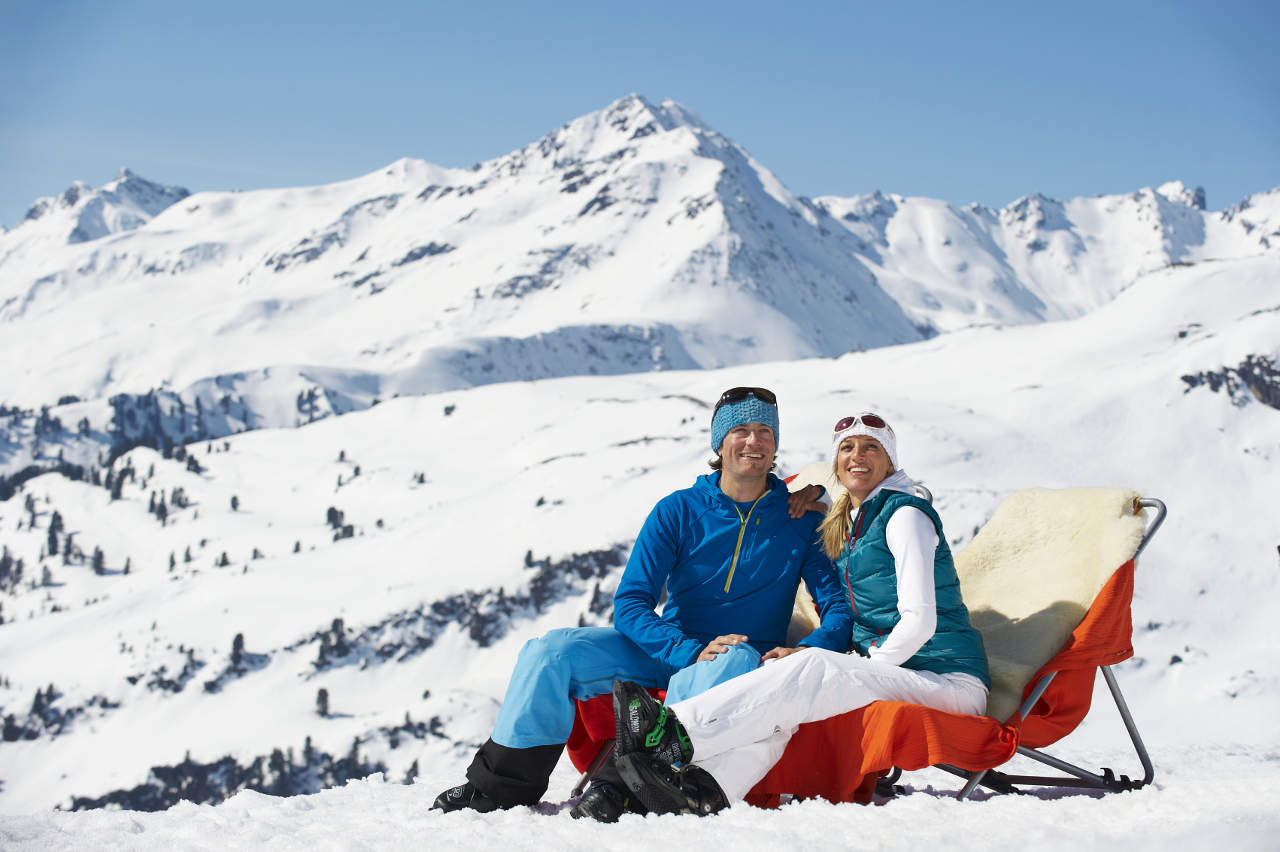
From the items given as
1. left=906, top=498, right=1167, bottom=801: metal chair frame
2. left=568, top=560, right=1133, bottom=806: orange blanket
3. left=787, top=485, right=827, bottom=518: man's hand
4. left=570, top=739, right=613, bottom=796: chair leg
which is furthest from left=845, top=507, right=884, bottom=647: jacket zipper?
left=570, top=739, right=613, bottom=796: chair leg

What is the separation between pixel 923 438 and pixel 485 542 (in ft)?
239

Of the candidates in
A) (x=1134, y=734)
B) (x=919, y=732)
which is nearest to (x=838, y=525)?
(x=919, y=732)

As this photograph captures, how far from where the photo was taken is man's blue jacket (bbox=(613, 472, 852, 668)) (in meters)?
7.51

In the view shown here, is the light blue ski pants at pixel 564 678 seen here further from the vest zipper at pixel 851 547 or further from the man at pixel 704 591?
the vest zipper at pixel 851 547

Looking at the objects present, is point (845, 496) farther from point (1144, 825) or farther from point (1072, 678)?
point (1144, 825)

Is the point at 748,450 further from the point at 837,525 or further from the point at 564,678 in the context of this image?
the point at 564,678

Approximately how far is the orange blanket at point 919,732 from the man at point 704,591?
45cm

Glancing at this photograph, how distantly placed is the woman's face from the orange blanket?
1.66 m

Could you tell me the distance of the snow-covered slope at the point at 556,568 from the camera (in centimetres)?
10981

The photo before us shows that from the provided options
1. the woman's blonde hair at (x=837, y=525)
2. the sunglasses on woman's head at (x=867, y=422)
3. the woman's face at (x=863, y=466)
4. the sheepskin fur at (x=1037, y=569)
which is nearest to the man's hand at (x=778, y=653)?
the woman's blonde hair at (x=837, y=525)

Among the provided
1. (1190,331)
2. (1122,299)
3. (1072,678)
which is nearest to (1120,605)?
(1072,678)

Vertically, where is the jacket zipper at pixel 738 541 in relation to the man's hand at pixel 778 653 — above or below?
above

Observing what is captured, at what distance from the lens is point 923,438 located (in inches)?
5002

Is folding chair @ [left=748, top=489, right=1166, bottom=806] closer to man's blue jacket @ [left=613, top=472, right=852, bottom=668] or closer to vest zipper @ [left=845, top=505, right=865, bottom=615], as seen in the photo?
man's blue jacket @ [left=613, top=472, right=852, bottom=668]
